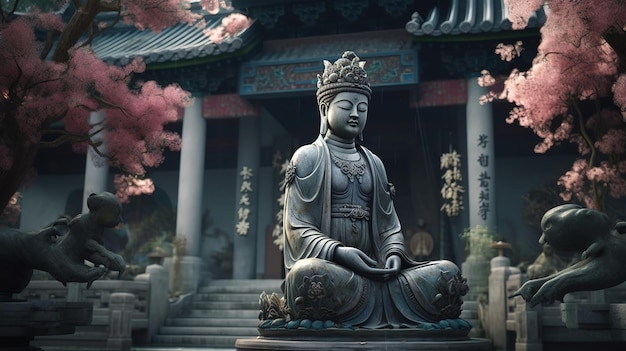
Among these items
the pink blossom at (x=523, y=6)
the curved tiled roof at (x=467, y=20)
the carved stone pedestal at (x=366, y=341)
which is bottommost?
the carved stone pedestal at (x=366, y=341)

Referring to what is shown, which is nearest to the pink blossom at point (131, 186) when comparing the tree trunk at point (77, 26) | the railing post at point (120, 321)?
the railing post at point (120, 321)

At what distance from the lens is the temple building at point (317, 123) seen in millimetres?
14430

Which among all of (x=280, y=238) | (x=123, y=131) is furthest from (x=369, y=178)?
(x=280, y=238)

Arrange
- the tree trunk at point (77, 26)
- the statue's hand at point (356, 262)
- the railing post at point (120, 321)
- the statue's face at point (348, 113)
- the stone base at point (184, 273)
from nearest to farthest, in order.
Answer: the statue's hand at point (356, 262), the statue's face at point (348, 113), the tree trunk at point (77, 26), the railing post at point (120, 321), the stone base at point (184, 273)

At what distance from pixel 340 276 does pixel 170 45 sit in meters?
12.6

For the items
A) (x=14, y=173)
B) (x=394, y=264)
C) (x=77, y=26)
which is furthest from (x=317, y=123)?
(x=394, y=264)

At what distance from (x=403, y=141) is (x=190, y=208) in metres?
5.74

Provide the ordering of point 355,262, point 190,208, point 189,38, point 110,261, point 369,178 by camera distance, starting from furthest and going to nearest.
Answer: point 189,38
point 190,208
point 110,261
point 369,178
point 355,262

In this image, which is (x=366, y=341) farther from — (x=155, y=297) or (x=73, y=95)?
(x=155, y=297)

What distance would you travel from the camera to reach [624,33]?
8086 mm

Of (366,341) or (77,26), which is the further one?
(77,26)

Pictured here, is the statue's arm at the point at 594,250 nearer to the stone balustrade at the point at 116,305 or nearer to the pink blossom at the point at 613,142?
the pink blossom at the point at 613,142

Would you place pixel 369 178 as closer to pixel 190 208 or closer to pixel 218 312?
pixel 218 312

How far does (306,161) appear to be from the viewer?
20.6ft
